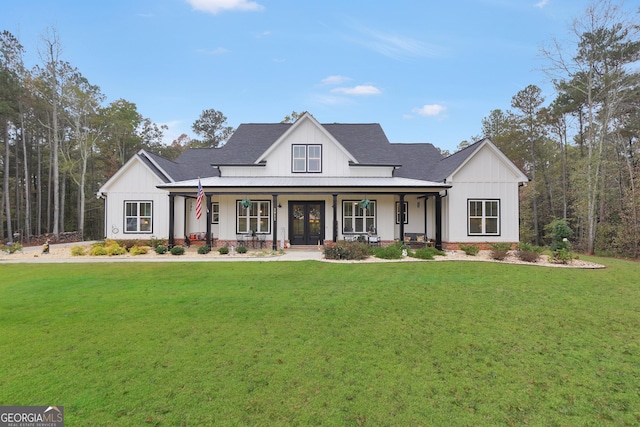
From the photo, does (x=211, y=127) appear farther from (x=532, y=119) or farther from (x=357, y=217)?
(x=532, y=119)

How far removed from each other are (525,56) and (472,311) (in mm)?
20739

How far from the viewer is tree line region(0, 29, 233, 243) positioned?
2267 cm

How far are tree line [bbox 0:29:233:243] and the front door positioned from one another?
19047 millimetres

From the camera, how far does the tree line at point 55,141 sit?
2267 cm

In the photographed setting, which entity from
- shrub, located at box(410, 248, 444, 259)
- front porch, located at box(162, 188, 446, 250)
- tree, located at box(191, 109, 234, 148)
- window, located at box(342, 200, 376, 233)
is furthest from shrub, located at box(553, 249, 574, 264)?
tree, located at box(191, 109, 234, 148)

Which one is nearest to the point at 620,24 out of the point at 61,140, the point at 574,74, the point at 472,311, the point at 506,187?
the point at 574,74

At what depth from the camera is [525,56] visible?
62.9 ft

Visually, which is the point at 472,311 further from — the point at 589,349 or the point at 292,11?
the point at 292,11

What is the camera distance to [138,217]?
55.7ft

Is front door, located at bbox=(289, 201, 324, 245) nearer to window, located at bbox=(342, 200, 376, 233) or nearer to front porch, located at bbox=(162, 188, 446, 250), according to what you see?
front porch, located at bbox=(162, 188, 446, 250)

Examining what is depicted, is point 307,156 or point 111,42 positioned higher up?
point 111,42

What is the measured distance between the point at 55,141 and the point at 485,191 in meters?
30.2

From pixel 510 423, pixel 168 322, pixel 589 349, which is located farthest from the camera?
pixel 168 322

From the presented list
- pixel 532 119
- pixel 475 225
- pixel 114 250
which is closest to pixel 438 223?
pixel 475 225
